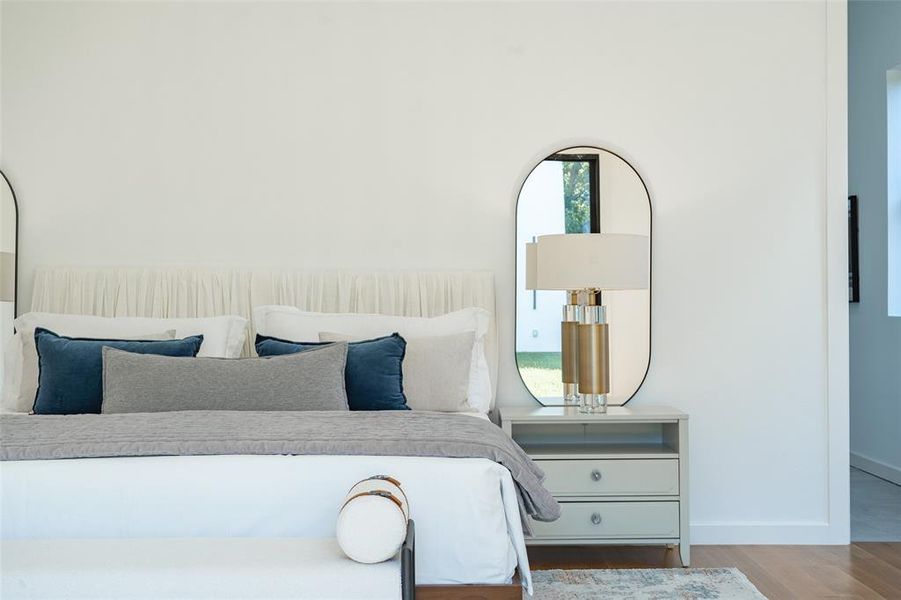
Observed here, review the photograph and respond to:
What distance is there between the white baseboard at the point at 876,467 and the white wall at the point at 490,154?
4.94ft

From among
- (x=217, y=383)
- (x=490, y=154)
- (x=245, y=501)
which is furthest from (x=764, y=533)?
(x=245, y=501)

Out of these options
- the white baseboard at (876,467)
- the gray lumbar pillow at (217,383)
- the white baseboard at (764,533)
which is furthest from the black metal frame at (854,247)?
the gray lumbar pillow at (217,383)

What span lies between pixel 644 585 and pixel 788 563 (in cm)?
76

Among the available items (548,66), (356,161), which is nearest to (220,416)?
(356,161)

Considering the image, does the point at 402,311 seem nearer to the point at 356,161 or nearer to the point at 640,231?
the point at 356,161

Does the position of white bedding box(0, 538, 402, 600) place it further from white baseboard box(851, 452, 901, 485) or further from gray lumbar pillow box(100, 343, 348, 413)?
white baseboard box(851, 452, 901, 485)

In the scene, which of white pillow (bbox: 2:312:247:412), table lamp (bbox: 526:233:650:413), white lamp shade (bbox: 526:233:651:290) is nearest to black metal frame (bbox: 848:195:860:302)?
table lamp (bbox: 526:233:650:413)

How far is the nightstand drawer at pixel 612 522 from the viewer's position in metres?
3.61

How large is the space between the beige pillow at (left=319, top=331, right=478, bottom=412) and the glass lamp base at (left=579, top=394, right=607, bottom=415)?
1.68 ft

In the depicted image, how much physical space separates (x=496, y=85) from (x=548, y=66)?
0.85ft

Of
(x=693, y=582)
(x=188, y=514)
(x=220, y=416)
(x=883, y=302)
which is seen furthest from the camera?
(x=883, y=302)

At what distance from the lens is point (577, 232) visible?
13.2 feet

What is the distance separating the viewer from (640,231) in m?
4.02

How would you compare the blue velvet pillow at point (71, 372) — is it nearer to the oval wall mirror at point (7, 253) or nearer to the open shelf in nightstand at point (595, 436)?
the oval wall mirror at point (7, 253)
